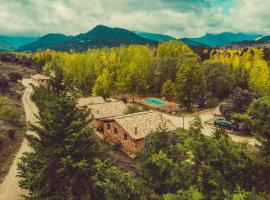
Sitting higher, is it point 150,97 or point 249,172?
point 249,172

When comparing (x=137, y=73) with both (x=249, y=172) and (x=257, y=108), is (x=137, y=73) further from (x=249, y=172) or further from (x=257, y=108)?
(x=249, y=172)

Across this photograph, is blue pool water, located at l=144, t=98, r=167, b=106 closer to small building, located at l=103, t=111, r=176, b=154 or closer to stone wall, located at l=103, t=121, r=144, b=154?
small building, located at l=103, t=111, r=176, b=154

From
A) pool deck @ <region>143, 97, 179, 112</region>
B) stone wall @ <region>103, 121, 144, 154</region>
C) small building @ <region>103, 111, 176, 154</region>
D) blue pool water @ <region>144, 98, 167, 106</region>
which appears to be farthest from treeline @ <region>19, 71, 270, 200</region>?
blue pool water @ <region>144, 98, 167, 106</region>

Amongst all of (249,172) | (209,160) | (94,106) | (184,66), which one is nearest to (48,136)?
(209,160)

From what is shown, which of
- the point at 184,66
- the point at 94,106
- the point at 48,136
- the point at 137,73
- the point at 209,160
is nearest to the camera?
the point at 209,160

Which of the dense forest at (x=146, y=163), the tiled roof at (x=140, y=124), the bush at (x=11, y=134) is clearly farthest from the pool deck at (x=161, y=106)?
the dense forest at (x=146, y=163)
